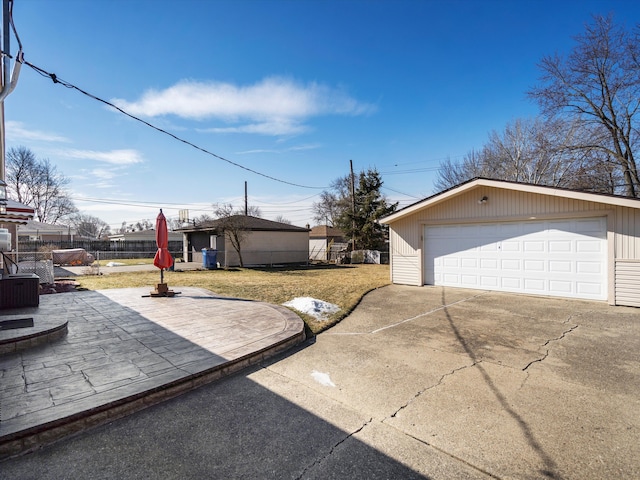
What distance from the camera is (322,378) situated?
3535 millimetres

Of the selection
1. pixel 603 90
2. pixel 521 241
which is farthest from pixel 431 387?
pixel 603 90

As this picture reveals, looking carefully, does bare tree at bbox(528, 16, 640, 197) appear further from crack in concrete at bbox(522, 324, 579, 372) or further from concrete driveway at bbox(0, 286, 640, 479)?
concrete driveway at bbox(0, 286, 640, 479)

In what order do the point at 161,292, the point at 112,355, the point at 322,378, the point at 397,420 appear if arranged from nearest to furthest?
the point at 397,420, the point at 322,378, the point at 112,355, the point at 161,292

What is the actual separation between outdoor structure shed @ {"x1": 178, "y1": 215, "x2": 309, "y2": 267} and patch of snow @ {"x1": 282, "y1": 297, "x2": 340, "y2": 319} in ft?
37.2

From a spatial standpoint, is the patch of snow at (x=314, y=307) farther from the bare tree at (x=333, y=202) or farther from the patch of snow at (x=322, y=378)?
the bare tree at (x=333, y=202)

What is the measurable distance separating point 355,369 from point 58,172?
1589 inches

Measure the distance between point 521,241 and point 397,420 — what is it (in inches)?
299

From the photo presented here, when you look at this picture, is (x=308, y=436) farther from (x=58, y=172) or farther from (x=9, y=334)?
(x=58, y=172)

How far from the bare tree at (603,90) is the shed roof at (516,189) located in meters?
9.73

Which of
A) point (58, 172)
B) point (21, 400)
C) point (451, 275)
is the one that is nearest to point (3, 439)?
point (21, 400)

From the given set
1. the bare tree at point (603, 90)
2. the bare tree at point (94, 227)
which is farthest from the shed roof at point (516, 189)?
the bare tree at point (94, 227)

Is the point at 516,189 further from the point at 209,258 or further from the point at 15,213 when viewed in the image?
the point at 209,258

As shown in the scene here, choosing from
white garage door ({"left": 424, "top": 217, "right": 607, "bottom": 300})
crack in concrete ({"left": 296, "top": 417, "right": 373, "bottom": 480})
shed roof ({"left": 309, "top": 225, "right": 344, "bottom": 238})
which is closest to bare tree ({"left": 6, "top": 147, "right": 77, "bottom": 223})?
shed roof ({"left": 309, "top": 225, "right": 344, "bottom": 238})

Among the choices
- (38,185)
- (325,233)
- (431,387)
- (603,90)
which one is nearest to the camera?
(431,387)
